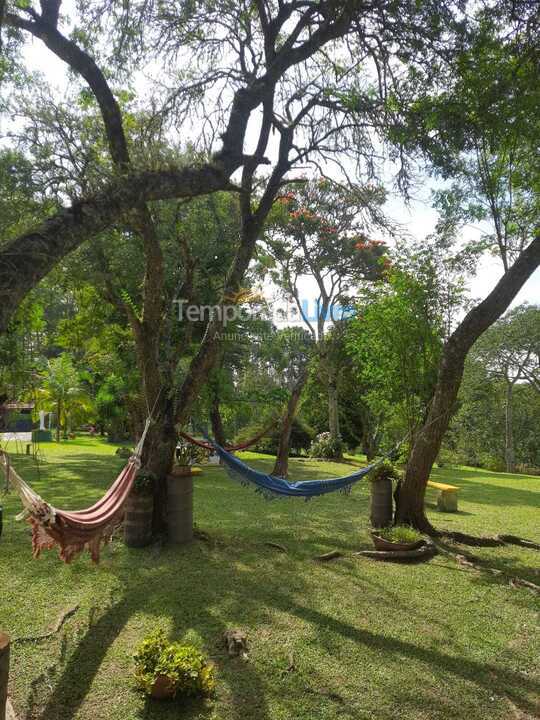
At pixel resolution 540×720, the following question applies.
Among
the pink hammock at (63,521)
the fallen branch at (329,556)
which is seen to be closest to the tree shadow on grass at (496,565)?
the fallen branch at (329,556)

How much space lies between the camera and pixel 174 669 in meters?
1.97

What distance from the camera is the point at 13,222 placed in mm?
5621

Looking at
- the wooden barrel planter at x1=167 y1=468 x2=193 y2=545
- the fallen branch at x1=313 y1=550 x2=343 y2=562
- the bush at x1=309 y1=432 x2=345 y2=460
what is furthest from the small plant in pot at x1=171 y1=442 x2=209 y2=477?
the bush at x1=309 y1=432 x2=345 y2=460

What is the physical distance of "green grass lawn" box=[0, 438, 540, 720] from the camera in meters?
2.02

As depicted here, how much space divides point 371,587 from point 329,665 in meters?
1.12

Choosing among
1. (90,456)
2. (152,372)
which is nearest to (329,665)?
(152,372)

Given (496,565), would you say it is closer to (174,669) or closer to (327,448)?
(174,669)

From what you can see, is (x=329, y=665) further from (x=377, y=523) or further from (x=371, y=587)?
(x=377, y=523)

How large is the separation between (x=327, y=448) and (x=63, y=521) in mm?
9929

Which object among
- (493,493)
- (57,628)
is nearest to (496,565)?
(57,628)

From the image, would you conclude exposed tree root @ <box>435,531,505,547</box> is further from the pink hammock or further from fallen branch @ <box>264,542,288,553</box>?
the pink hammock

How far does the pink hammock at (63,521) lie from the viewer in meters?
2.21

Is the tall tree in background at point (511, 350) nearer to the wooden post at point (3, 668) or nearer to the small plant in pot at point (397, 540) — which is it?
the small plant in pot at point (397, 540)

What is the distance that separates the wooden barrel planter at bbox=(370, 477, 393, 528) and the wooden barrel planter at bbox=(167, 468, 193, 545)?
6.01 ft
